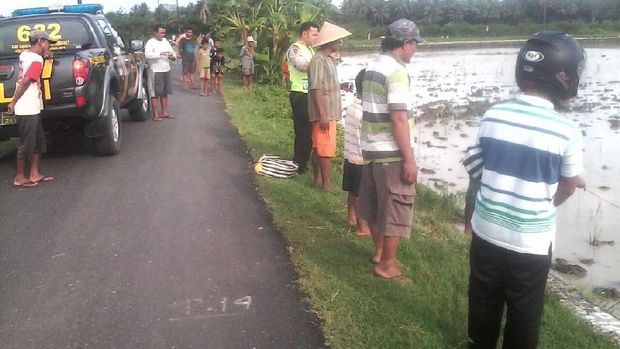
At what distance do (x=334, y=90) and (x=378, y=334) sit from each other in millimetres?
2909

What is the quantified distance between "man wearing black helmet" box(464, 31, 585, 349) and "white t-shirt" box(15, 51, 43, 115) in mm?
5069

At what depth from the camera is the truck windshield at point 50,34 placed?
26.1ft

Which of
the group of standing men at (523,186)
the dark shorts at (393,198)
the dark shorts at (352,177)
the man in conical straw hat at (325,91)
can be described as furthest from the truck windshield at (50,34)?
the group of standing men at (523,186)

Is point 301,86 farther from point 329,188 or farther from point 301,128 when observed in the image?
point 329,188

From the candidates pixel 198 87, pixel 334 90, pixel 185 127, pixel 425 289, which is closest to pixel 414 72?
pixel 198 87

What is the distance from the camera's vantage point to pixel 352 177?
17.1ft

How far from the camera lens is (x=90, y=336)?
356 centimetres

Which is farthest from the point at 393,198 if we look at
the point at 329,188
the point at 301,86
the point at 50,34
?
the point at 50,34

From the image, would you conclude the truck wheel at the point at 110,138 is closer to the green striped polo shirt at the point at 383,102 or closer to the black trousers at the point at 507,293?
the green striped polo shirt at the point at 383,102

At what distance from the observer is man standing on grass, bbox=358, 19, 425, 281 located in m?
3.84

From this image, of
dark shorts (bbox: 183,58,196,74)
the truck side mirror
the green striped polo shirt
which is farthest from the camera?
dark shorts (bbox: 183,58,196,74)

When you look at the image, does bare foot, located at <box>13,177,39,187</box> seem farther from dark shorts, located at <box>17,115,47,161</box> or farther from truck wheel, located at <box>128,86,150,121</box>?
truck wheel, located at <box>128,86,150,121</box>

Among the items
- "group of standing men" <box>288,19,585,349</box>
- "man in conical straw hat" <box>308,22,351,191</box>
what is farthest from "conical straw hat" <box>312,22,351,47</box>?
"group of standing men" <box>288,19,585,349</box>

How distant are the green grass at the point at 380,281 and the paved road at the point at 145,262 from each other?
0.59ft
